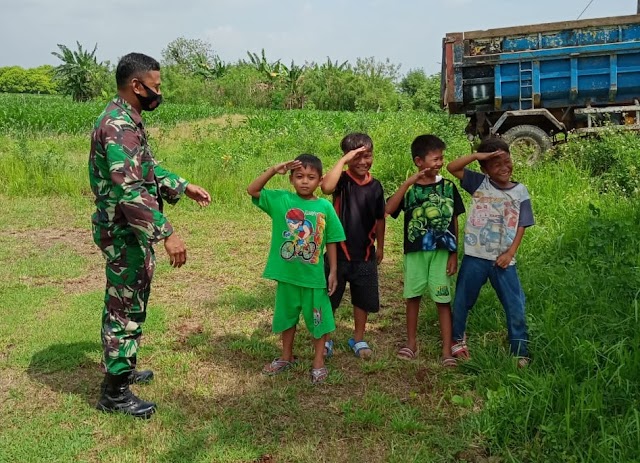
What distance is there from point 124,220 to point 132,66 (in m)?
0.83

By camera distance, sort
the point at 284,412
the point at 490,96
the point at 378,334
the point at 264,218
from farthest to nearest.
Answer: the point at 490,96 < the point at 264,218 < the point at 378,334 < the point at 284,412

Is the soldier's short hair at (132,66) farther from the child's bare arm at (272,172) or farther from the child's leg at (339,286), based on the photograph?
the child's leg at (339,286)

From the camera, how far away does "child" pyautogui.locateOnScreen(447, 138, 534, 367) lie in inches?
142

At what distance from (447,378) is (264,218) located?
514cm

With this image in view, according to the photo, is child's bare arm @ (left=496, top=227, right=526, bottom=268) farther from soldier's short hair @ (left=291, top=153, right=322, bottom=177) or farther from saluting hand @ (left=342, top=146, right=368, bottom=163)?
soldier's short hair @ (left=291, top=153, right=322, bottom=177)

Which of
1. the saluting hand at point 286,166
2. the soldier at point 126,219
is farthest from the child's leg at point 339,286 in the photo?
the soldier at point 126,219

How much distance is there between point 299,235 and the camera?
142 inches

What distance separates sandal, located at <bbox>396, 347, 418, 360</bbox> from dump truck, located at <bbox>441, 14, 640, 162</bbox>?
20.9ft

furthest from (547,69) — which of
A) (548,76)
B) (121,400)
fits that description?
(121,400)

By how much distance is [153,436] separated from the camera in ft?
10.1

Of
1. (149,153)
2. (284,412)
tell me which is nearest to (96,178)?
(149,153)

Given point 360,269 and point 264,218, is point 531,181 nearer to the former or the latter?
point 264,218

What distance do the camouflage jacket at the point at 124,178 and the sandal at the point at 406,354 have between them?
1808mm

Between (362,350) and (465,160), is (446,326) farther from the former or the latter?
(465,160)
